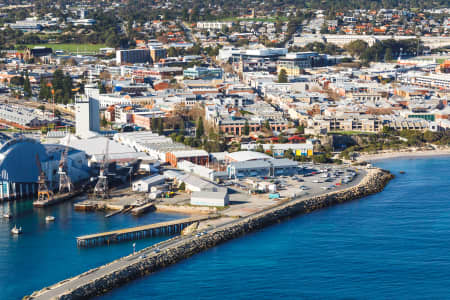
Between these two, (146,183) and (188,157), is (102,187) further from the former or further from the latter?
(188,157)

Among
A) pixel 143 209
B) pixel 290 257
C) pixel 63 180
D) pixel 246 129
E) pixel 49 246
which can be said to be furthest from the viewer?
pixel 246 129

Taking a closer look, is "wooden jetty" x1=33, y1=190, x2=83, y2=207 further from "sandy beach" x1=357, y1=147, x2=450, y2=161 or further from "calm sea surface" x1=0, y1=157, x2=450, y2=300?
"sandy beach" x1=357, y1=147, x2=450, y2=161

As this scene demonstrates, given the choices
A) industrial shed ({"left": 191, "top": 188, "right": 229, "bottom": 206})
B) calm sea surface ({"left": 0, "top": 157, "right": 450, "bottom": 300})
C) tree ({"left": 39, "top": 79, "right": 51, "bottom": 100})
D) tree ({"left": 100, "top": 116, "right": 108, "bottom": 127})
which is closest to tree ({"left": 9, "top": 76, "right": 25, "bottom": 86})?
tree ({"left": 39, "top": 79, "right": 51, "bottom": 100})

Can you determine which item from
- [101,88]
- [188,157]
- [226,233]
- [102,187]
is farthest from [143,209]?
[101,88]

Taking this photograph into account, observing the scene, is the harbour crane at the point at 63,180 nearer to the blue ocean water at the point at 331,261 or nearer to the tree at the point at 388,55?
the blue ocean water at the point at 331,261

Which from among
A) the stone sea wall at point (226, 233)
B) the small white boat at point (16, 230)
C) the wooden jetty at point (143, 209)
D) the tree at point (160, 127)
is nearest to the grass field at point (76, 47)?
the tree at point (160, 127)
